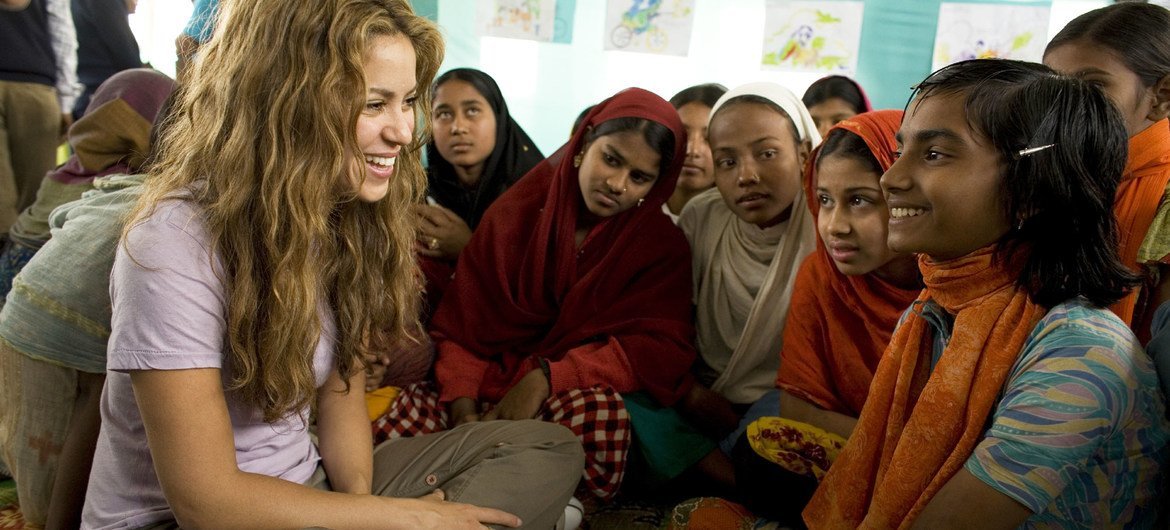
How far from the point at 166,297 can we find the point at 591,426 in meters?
1.05

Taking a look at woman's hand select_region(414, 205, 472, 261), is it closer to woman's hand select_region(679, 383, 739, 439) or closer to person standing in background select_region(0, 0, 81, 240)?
woman's hand select_region(679, 383, 739, 439)

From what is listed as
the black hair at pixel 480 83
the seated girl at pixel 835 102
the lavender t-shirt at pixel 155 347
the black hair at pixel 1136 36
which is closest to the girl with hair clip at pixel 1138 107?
the black hair at pixel 1136 36

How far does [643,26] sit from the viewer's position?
12.2ft

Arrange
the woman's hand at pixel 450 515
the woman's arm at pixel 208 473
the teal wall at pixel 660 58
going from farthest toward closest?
1. the teal wall at pixel 660 58
2. the woman's hand at pixel 450 515
3. the woman's arm at pixel 208 473

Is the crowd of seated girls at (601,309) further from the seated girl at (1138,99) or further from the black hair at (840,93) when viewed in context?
the black hair at (840,93)

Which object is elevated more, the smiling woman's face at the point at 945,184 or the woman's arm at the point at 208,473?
the smiling woman's face at the point at 945,184

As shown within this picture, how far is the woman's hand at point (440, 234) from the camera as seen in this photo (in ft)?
8.14

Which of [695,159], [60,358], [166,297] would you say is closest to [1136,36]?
[695,159]

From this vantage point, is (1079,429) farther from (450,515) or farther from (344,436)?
(344,436)

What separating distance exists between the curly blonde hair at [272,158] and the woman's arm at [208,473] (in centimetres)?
8

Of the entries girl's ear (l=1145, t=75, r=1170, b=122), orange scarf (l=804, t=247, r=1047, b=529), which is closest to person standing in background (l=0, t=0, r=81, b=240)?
orange scarf (l=804, t=247, r=1047, b=529)

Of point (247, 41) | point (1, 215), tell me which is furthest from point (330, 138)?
point (1, 215)

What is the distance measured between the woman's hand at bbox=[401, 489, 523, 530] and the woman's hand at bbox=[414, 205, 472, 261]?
43.1 inches

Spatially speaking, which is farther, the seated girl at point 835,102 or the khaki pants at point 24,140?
the khaki pants at point 24,140
